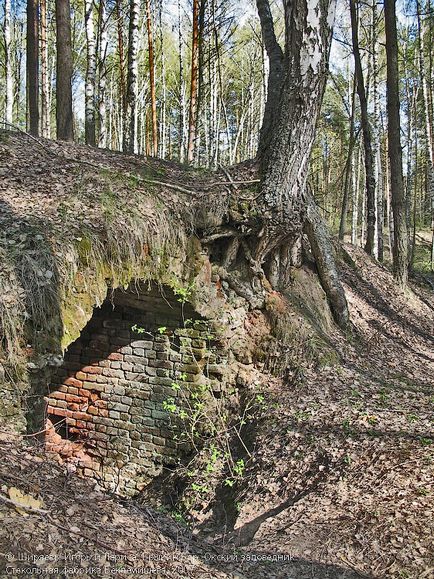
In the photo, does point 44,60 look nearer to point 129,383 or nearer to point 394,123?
point 394,123

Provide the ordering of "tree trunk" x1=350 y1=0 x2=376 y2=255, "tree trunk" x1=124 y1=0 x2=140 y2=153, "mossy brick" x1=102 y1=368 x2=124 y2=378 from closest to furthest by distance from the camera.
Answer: "mossy brick" x1=102 y1=368 x2=124 y2=378
"tree trunk" x1=124 y1=0 x2=140 y2=153
"tree trunk" x1=350 y1=0 x2=376 y2=255

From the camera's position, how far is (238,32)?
70.5ft

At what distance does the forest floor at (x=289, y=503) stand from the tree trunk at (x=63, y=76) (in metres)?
2.46

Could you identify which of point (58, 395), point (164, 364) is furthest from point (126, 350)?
point (58, 395)

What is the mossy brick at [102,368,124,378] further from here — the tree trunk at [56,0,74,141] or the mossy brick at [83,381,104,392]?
the tree trunk at [56,0,74,141]

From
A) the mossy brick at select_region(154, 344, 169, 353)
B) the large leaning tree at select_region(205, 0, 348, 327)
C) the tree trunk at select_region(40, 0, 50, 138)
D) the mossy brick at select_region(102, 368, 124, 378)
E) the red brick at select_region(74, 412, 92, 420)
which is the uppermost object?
the tree trunk at select_region(40, 0, 50, 138)

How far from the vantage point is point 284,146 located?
6.09 metres

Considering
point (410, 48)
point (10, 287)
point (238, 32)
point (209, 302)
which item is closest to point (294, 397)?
point (209, 302)

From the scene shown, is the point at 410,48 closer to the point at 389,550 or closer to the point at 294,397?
the point at 294,397

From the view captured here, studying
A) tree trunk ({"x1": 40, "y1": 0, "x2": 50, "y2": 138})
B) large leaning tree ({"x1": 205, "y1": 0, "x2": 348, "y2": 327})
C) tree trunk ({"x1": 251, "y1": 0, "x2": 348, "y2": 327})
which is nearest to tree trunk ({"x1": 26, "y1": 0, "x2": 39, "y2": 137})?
tree trunk ({"x1": 40, "y1": 0, "x2": 50, "y2": 138})

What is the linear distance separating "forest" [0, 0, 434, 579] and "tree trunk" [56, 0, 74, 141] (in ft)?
0.12

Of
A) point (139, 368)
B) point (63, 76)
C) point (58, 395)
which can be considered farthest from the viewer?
point (63, 76)

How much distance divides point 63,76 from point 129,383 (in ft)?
19.3

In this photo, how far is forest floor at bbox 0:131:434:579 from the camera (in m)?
2.87
